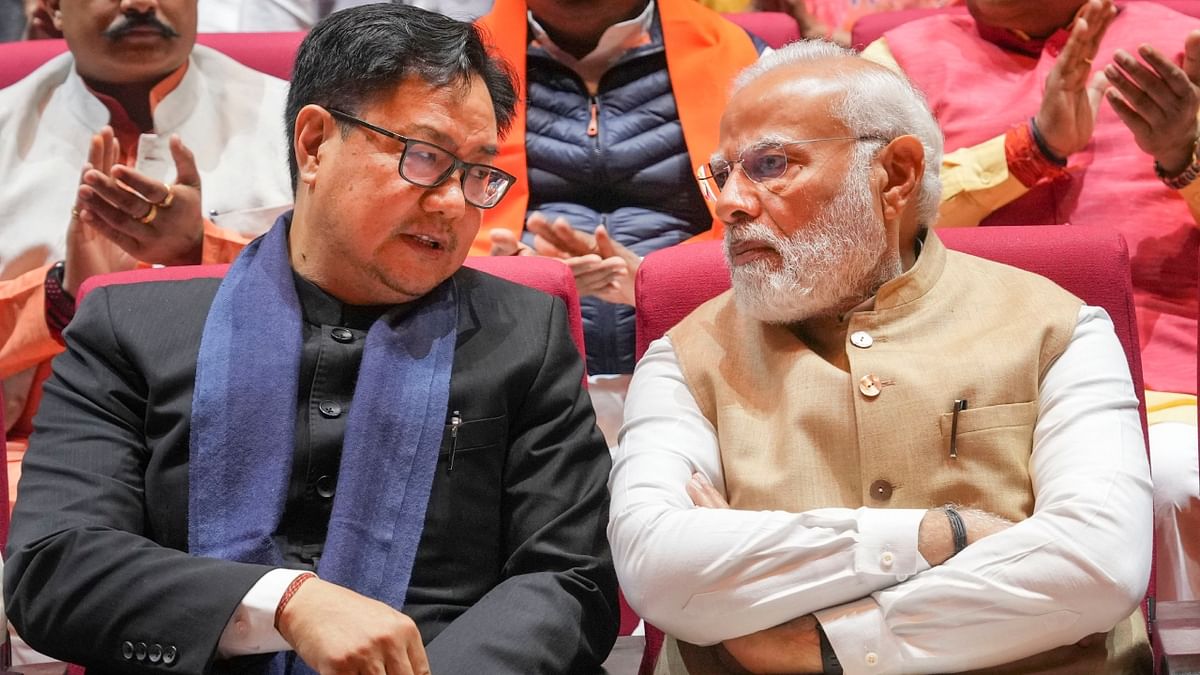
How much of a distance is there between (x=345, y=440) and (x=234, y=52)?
5.64 feet

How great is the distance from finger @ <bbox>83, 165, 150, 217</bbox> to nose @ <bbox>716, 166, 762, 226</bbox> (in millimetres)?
1196

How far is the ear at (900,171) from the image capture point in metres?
1.93

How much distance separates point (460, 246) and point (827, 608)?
68 cm

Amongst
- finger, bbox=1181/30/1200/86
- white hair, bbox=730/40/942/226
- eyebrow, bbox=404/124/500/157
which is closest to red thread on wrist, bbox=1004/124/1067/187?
finger, bbox=1181/30/1200/86

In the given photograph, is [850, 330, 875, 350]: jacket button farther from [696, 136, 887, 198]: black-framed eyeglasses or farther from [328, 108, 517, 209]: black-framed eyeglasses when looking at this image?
[328, 108, 517, 209]: black-framed eyeglasses

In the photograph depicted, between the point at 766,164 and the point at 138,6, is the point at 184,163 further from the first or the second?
the point at 766,164

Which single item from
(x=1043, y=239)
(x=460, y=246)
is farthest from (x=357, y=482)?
(x=1043, y=239)

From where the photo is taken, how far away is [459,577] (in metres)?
1.77

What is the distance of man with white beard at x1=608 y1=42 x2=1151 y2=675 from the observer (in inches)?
A: 61.8

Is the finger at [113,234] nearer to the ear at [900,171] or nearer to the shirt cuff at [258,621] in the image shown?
the shirt cuff at [258,621]

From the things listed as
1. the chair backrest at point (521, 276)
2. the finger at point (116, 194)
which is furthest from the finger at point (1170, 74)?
the finger at point (116, 194)

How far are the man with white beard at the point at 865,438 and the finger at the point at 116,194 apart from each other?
1.14 m

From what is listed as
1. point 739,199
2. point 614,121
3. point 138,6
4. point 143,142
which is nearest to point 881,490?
point 739,199

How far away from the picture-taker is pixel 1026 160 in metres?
2.68
